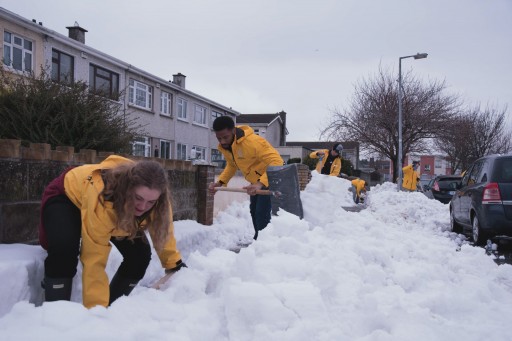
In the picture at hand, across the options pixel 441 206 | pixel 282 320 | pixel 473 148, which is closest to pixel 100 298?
pixel 282 320

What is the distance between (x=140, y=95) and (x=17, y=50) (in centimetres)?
733

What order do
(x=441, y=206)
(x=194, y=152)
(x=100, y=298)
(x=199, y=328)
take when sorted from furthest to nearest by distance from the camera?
(x=194, y=152), (x=441, y=206), (x=100, y=298), (x=199, y=328)

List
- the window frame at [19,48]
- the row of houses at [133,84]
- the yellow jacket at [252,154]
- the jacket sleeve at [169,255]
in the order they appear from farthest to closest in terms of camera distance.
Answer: the row of houses at [133,84]
the window frame at [19,48]
the yellow jacket at [252,154]
the jacket sleeve at [169,255]

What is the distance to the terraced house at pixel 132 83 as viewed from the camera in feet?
49.6

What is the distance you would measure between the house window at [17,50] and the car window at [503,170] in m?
14.0

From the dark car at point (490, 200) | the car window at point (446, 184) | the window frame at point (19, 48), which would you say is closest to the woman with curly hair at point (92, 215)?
the dark car at point (490, 200)

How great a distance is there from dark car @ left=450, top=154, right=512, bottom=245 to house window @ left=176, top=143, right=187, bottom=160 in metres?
19.6

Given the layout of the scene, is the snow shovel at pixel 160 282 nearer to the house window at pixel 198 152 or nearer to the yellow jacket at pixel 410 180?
the yellow jacket at pixel 410 180

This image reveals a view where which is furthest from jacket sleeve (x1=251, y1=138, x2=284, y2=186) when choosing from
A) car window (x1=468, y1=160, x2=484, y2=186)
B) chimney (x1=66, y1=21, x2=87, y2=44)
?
chimney (x1=66, y1=21, x2=87, y2=44)

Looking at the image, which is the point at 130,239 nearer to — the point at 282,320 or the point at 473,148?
the point at 282,320

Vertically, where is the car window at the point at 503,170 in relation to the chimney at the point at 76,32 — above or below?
below

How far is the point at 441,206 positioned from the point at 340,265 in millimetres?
9327

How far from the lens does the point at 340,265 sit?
11.1 feet

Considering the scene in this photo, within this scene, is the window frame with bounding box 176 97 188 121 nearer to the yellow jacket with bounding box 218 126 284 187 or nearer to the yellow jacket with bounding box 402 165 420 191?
the yellow jacket with bounding box 402 165 420 191
